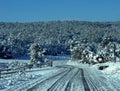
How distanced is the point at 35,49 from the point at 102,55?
22.3m

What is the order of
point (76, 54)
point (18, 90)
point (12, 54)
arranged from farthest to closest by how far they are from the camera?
point (12, 54) < point (76, 54) < point (18, 90)

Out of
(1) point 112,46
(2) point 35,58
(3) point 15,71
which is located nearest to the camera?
(3) point 15,71

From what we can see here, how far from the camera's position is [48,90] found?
910 inches

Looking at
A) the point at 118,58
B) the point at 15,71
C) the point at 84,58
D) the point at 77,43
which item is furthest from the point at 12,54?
the point at 15,71

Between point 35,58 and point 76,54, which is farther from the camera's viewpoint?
point 76,54

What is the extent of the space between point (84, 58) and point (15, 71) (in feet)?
343

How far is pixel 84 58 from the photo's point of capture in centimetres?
14788

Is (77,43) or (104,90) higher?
(77,43)

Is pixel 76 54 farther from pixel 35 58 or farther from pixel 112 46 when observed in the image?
pixel 35 58

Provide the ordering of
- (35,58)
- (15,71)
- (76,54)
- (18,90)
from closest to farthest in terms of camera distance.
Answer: (18,90) → (15,71) → (35,58) → (76,54)

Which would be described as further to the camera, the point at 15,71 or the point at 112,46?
the point at 112,46

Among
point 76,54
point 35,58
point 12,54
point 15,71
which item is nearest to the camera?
point 15,71

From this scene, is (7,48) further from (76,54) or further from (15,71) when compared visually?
(15,71)

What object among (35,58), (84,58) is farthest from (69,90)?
(84,58)
